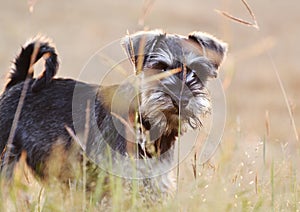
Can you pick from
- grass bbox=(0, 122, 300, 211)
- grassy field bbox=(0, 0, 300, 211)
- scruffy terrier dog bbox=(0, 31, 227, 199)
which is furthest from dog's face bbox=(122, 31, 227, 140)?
grass bbox=(0, 122, 300, 211)

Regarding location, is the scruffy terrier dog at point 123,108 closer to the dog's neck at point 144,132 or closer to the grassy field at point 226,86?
the dog's neck at point 144,132

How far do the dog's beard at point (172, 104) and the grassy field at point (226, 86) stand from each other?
311 millimetres

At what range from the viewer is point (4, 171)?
23.4 feet

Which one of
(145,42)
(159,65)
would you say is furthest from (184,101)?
(145,42)

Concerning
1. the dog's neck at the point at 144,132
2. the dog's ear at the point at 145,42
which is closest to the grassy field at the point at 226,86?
the dog's ear at the point at 145,42

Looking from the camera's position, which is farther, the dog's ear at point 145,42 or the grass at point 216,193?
the dog's ear at point 145,42

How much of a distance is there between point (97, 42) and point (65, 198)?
22970 mm

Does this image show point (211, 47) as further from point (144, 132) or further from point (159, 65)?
point (144, 132)

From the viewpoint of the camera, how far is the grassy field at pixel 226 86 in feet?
16.1

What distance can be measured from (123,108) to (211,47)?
1156mm

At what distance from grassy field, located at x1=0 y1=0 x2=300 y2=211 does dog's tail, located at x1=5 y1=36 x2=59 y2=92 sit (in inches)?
8.1

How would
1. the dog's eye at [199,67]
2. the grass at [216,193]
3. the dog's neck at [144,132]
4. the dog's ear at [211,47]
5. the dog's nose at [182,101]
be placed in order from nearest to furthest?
1. the grass at [216,193]
2. the dog's nose at [182,101]
3. the dog's neck at [144,132]
4. the dog's eye at [199,67]
5. the dog's ear at [211,47]

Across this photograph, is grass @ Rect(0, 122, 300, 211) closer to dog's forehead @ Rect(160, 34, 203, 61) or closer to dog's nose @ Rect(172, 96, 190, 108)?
dog's nose @ Rect(172, 96, 190, 108)

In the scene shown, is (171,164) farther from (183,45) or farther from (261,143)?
(261,143)
